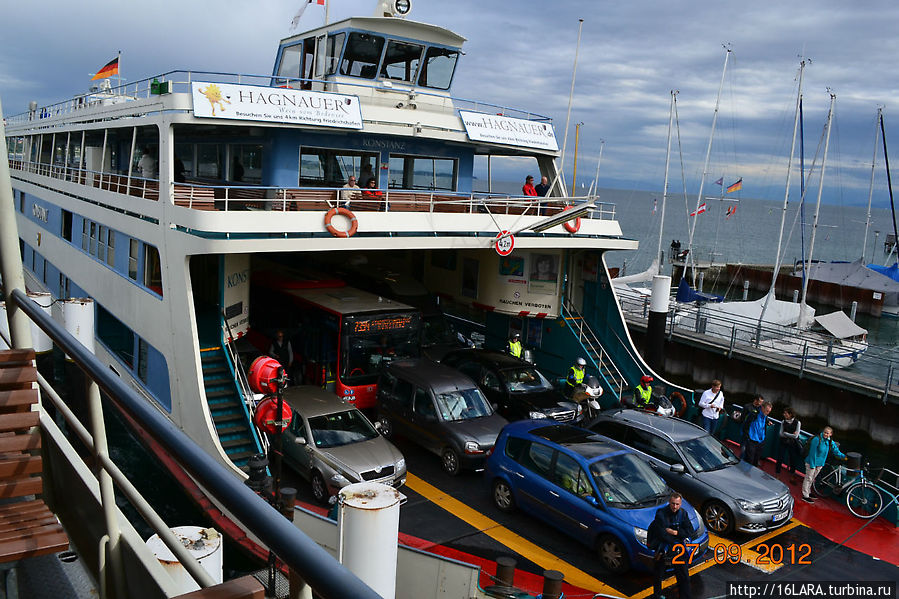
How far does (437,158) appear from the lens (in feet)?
61.3

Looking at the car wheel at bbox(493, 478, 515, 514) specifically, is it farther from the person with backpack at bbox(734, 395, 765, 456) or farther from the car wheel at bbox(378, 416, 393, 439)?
the person with backpack at bbox(734, 395, 765, 456)

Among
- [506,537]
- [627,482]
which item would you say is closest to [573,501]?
[627,482]

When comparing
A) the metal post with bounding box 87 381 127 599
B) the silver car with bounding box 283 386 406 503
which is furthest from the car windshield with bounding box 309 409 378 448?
the metal post with bounding box 87 381 127 599

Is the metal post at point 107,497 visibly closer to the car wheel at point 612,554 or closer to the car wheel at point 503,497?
the car wheel at point 612,554

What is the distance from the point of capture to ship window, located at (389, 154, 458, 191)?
1825 cm

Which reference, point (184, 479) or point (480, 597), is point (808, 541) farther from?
point (184, 479)

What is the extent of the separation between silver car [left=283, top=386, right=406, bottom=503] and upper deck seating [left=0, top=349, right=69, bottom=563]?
28.4 feet

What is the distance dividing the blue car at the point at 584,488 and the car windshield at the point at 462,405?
6.36 feet

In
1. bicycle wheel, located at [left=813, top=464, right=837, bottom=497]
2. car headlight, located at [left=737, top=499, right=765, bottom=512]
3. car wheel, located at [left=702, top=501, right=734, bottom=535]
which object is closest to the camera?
car headlight, located at [left=737, top=499, right=765, bottom=512]

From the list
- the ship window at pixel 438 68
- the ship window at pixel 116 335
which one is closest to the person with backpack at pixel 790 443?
the ship window at pixel 438 68

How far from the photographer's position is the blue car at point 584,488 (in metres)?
10.5

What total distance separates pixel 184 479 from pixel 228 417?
5.11 feet

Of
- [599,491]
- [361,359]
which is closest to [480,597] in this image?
[599,491]

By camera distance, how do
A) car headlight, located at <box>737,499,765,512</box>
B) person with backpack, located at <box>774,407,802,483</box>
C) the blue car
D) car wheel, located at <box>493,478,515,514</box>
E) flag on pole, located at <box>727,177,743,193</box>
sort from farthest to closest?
flag on pole, located at <box>727,177,743,193</box> < person with backpack, located at <box>774,407,802,483</box> < car wheel, located at <box>493,478,515,514</box> < car headlight, located at <box>737,499,765,512</box> < the blue car
